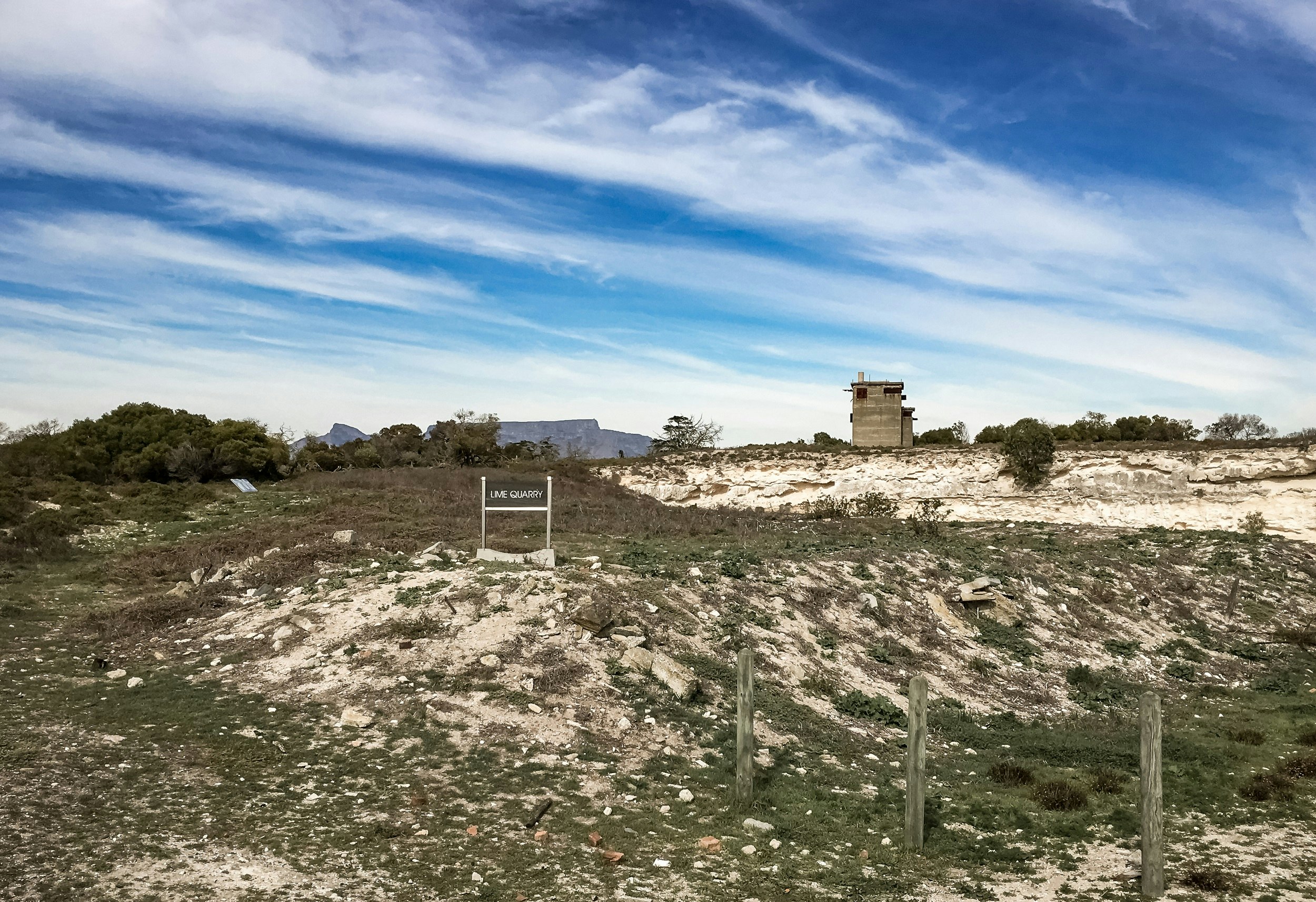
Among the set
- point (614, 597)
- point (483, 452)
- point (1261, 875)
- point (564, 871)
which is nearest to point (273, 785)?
point (564, 871)

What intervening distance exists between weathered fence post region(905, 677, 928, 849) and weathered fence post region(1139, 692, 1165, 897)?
72.4 inches

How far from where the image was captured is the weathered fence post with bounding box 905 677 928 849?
823 cm

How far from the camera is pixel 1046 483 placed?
36.2 meters

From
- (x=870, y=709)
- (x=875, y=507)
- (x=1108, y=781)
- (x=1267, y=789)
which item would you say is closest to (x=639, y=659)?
(x=870, y=709)

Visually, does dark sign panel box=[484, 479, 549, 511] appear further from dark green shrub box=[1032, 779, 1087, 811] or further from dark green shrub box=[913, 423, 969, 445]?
dark green shrub box=[913, 423, 969, 445]

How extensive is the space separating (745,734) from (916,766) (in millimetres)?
1773

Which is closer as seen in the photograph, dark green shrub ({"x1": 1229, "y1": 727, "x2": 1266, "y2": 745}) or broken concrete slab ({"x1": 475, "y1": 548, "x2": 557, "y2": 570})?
dark green shrub ({"x1": 1229, "y1": 727, "x2": 1266, "y2": 745})

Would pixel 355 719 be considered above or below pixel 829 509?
below

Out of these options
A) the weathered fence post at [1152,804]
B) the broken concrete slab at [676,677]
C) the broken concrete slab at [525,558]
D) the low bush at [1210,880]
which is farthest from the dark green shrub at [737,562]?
the low bush at [1210,880]

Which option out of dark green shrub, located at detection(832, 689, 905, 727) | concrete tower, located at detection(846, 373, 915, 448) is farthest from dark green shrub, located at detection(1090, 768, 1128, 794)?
concrete tower, located at detection(846, 373, 915, 448)

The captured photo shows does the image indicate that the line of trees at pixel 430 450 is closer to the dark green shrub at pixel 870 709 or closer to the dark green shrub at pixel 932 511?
the dark green shrub at pixel 932 511

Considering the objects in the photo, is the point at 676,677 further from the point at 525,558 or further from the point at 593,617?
the point at 525,558

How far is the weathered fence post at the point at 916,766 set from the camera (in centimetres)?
823

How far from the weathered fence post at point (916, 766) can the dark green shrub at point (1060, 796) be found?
2.29m
